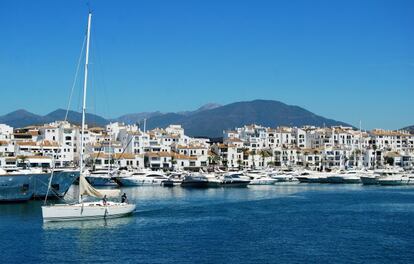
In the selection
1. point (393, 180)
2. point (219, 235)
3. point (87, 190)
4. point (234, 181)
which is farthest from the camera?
point (393, 180)

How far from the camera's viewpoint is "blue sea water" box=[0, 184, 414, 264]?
91.9ft

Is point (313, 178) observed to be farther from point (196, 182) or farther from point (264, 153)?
point (264, 153)

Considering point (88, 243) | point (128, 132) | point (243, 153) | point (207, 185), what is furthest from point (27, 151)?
point (88, 243)

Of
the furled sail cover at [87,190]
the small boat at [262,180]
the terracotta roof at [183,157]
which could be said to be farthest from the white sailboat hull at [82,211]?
the terracotta roof at [183,157]

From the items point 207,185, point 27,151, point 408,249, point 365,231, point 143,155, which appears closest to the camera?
point 408,249

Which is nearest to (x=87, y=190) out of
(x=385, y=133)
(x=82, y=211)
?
(x=82, y=211)

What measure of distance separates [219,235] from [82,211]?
908 centimetres

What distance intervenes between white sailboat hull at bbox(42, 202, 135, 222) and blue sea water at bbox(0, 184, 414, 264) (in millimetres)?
550

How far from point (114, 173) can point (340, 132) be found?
77493 mm

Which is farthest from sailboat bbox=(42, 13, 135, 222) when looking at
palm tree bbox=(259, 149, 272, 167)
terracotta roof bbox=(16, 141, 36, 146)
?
palm tree bbox=(259, 149, 272, 167)

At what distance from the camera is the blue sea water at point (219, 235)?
1103 inches

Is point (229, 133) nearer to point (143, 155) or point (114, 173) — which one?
point (143, 155)

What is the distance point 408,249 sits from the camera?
3011 cm

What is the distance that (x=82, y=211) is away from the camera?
37812mm
